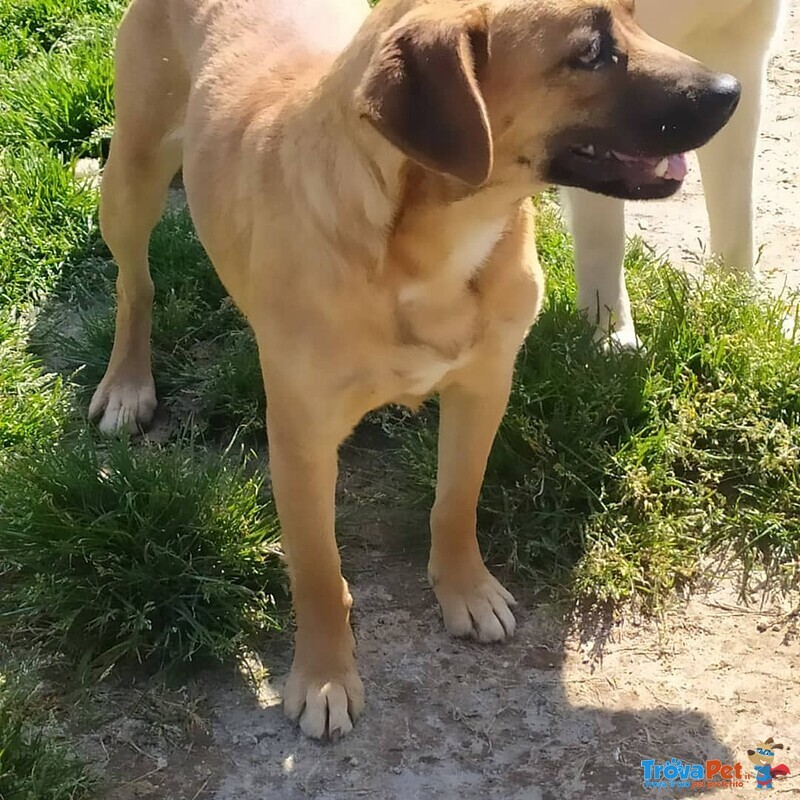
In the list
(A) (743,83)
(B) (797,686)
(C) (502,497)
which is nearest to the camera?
(B) (797,686)

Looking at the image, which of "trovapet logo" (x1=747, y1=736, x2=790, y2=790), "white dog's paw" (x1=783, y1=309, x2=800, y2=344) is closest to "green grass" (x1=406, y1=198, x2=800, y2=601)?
"white dog's paw" (x1=783, y1=309, x2=800, y2=344)

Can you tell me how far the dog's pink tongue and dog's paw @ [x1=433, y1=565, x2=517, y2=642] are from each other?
3.67 ft

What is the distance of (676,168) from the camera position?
2.32 m

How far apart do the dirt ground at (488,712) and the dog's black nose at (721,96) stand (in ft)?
4.25

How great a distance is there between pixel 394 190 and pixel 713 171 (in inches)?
70.2

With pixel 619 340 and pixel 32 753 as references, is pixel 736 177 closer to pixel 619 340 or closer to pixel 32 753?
pixel 619 340

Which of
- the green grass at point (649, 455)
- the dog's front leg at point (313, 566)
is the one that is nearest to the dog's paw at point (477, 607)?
the green grass at point (649, 455)

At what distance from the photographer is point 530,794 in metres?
2.46

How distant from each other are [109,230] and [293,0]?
3.13ft

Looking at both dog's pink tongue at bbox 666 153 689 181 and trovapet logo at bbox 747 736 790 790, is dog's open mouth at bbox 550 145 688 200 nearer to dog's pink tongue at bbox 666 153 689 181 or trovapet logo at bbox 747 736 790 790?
dog's pink tongue at bbox 666 153 689 181

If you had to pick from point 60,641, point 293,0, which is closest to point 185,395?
point 60,641

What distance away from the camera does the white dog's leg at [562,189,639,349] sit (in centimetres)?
336

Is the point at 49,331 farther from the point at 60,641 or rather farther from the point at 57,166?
the point at 60,641

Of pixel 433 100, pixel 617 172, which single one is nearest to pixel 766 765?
pixel 617 172
